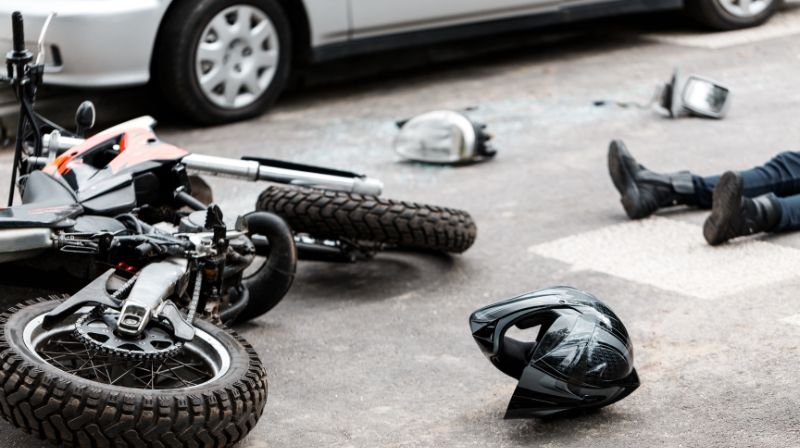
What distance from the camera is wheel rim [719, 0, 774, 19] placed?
10539mm

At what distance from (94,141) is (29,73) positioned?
1.11 ft

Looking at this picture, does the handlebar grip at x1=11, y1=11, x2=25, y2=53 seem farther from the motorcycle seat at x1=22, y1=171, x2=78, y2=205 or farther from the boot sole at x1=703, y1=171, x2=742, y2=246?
the boot sole at x1=703, y1=171, x2=742, y2=246

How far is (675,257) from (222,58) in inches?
→ 141

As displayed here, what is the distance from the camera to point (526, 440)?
386 cm

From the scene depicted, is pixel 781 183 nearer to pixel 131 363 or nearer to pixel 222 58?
pixel 131 363

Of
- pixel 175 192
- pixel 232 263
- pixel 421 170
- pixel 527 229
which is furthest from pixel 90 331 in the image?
pixel 421 170

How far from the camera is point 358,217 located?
4.97 meters

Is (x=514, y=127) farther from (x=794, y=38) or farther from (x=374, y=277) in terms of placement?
(x=794, y=38)

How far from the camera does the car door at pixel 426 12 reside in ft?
28.3

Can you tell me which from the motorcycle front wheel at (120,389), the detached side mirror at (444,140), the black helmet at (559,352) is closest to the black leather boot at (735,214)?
the black helmet at (559,352)

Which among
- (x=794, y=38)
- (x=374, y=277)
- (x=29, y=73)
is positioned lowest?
(x=794, y=38)

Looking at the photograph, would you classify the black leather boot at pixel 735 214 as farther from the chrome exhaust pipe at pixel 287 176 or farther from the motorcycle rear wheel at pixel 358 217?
the chrome exhaust pipe at pixel 287 176

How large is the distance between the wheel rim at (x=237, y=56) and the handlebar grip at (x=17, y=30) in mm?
3444

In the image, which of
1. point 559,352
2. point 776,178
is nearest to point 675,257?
point 776,178
